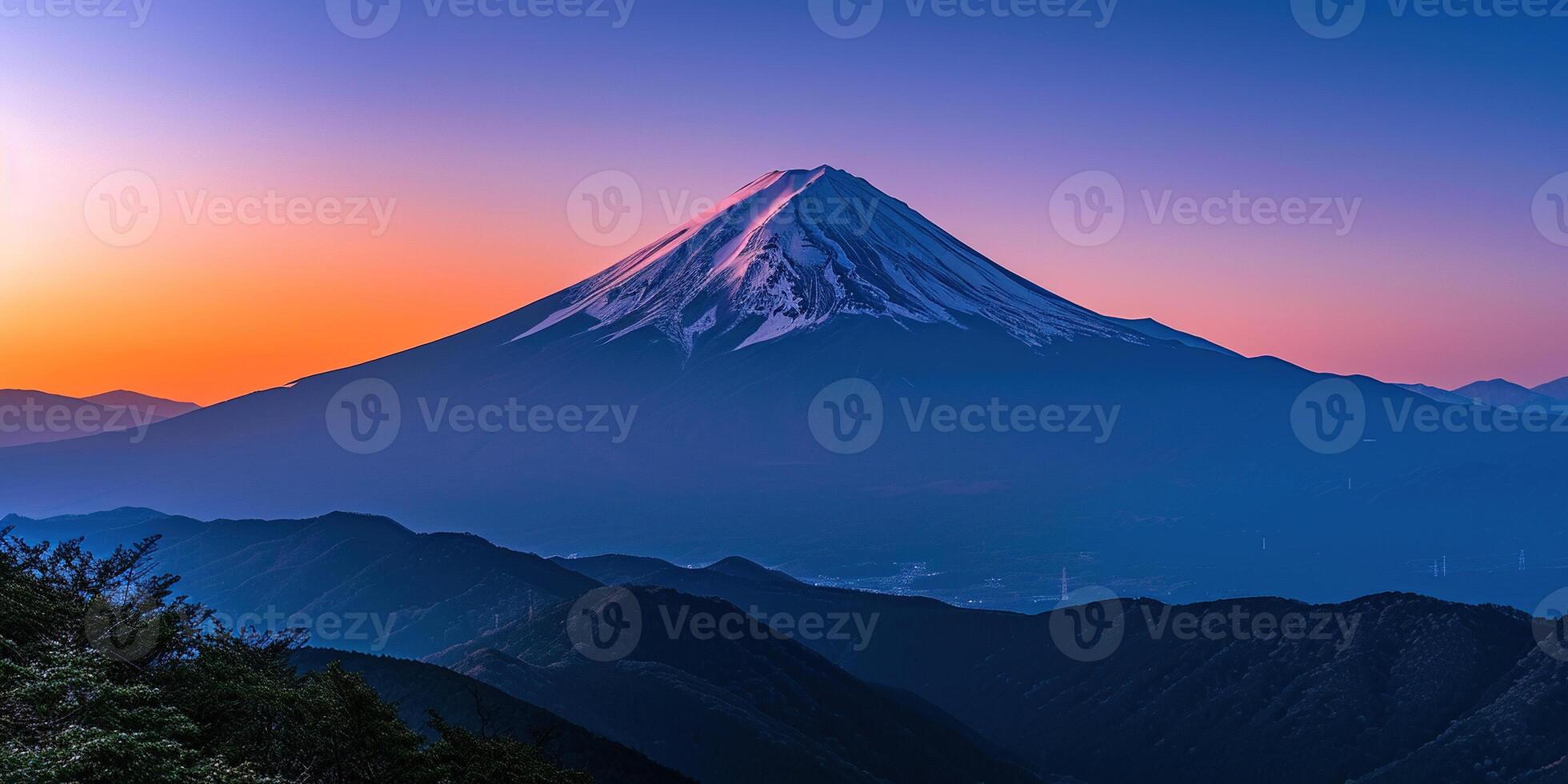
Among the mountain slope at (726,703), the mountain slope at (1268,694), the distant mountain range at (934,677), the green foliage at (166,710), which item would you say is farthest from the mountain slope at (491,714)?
the mountain slope at (1268,694)

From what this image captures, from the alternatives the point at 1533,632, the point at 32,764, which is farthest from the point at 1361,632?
the point at 32,764

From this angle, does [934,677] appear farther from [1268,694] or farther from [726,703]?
[726,703]

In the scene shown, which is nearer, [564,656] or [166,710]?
[166,710]

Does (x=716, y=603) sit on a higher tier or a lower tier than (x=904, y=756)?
higher

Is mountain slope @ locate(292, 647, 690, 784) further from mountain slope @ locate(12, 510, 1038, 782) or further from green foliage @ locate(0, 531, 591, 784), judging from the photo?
green foliage @ locate(0, 531, 591, 784)

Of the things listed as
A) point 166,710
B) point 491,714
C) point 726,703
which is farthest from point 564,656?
point 166,710

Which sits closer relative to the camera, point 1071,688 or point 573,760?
point 573,760

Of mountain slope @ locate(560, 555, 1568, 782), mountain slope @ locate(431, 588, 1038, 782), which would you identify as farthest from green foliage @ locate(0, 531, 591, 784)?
mountain slope @ locate(560, 555, 1568, 782)

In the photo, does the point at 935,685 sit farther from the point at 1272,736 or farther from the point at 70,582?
the point at 70,582
